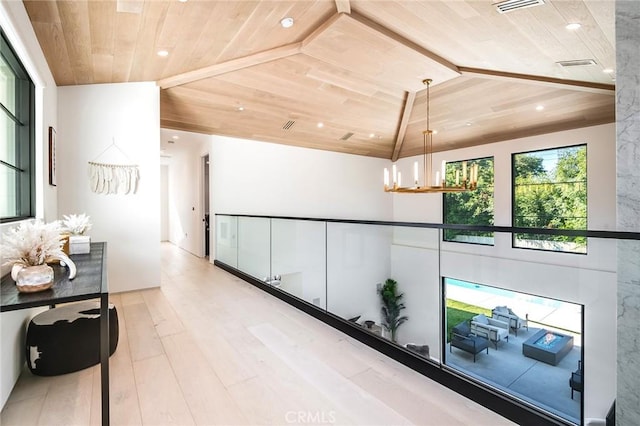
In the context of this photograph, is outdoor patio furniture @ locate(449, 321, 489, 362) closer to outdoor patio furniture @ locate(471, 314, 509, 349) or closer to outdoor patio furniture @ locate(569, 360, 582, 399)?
outdoor patio furniture @ locate(471, 314, 509, 349)

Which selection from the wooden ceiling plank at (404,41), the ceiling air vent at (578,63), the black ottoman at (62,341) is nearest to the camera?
the black ottoman at (62,341)

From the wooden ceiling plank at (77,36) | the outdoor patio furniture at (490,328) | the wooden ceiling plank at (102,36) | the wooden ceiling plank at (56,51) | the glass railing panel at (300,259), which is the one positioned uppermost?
the wooden ceiling plank at (102,36)

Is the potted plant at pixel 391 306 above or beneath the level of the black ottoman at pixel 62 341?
beneath

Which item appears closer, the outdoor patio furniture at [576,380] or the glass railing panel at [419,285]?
the outdoor patio furniture at [576,380]

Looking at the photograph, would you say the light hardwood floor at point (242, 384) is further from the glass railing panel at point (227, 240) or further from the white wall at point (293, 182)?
the white wall at point (293, 182)

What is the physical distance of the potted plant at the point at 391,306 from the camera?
6.96 m

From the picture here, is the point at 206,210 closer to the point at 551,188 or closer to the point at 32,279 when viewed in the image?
the point at 32,279

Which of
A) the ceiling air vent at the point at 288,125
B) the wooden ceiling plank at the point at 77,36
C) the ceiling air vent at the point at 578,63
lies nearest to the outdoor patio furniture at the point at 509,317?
the ceiling air vent at the point at 578,63

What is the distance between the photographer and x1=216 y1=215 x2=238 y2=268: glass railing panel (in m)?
5.46

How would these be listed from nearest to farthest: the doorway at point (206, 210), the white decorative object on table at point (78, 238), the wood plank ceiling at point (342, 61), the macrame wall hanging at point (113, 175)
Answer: the white decorative object on table at point (78, 238) < the wood plank ceiling at point (342, 61) < the macrame wall hanging at point (113, 175) < the doorway at point (206, 210)

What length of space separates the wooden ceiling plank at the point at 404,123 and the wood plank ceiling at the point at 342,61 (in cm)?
5

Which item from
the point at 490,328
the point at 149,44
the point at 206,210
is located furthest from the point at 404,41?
the point at 206,210

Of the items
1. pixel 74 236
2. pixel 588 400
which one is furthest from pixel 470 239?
pixel 74 236

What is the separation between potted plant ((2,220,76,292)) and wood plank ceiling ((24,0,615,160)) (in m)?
1.85
